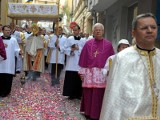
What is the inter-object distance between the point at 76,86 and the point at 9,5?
14.2 ft

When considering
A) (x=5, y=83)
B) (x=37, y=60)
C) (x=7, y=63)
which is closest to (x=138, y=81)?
(x=7, y=63)

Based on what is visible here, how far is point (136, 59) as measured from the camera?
324 centimetres

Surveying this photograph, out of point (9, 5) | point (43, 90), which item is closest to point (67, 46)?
point (43, 90)

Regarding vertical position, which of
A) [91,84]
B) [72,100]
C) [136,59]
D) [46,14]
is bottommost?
[72,100]

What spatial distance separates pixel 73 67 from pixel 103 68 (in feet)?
8.70

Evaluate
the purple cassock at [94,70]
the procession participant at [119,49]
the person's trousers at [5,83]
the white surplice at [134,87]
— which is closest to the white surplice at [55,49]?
the person's trousers at [5,83]

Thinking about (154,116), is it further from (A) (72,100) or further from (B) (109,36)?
(B) (109,36)

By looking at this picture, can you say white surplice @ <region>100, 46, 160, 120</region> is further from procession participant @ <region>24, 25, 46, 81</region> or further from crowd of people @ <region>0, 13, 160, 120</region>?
procession participant @ <region>24, 25, 46, 81</region>

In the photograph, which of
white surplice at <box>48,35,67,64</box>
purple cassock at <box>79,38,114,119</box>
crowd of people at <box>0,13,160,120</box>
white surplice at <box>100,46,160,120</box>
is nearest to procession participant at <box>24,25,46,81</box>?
crowd of people at <box>0,13,160,120</box>

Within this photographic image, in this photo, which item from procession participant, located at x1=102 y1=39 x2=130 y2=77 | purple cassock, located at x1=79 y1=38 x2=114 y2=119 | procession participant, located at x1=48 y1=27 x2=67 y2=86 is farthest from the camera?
procession participant, located at x1=48 y1=27 x2=67 y2=86

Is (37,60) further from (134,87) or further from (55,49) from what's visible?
(134,87)

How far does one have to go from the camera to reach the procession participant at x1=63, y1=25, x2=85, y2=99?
8852mm

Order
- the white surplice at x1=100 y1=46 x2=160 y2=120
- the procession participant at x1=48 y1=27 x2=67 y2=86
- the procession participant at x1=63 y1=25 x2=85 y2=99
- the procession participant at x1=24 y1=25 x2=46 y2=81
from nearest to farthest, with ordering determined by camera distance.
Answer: the white surplice at x1=100 y1=46 x2=160 y2=120 < the procession participant at x1=63 y1=25 x2=85 y2=99 < the procession participant at x1=48 y1=27 x2=67 y2=86 < the procession participant at x1=24 y1=25 x2=46 y2=81

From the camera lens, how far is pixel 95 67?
20.8 feet
